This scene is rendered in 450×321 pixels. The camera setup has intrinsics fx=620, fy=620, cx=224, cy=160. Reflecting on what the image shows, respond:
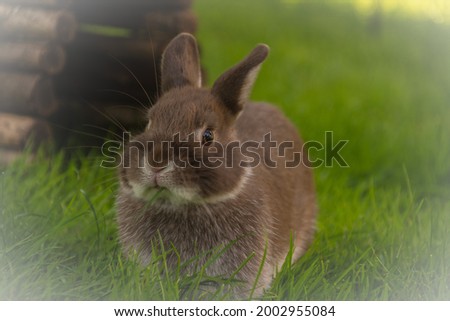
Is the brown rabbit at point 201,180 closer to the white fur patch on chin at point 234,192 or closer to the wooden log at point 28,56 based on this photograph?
the white fur patch on chin at point 234,192

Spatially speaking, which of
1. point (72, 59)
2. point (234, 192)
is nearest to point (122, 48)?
point (72, 59)

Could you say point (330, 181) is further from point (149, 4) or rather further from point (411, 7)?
point (149, 4)

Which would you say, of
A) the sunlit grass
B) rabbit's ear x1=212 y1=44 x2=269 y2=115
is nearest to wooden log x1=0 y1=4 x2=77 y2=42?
the sunlit grass

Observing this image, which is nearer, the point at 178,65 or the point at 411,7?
the point at 178,65

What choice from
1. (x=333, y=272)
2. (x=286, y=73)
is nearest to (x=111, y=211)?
(x=333, y=272)

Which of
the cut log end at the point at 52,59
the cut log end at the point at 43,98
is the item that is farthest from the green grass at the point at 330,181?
the cut log end at the point at 52,59

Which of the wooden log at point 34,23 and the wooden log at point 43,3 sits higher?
the wooden log at point 43,3
